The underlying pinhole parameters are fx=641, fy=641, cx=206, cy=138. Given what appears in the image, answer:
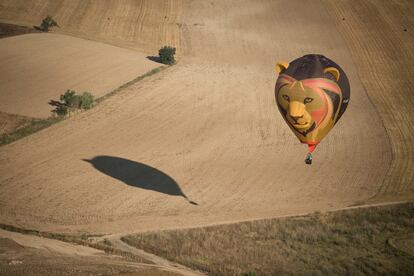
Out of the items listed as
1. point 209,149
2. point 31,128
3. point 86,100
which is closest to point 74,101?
point 86,100

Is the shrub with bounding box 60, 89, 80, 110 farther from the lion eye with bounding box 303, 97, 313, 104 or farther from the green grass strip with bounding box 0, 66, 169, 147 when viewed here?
the lion eye with bounding box 303, 97, 313, 104

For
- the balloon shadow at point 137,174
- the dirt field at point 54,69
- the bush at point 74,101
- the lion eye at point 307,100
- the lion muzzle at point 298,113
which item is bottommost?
the balloon shadow at point 137,174

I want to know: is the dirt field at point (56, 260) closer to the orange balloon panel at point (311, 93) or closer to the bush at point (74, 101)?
the orange balloon panel at point (311, 93)

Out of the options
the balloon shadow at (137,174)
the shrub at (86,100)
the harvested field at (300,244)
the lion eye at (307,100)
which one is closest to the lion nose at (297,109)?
the lion eye at (307,100)

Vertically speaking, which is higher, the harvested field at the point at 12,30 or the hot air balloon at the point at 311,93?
the harvested field at the point at 12,30

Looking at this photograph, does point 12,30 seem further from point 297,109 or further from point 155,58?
point 297,109

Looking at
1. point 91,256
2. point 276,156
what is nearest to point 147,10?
point 276,156
